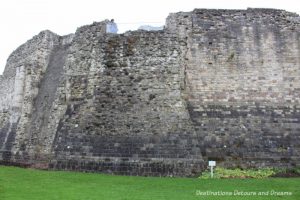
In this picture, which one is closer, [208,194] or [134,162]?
[208,194]

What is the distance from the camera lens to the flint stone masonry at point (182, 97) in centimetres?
1733

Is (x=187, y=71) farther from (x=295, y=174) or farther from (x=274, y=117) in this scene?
(x=295, y=174)

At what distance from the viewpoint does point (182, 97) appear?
1867 centimetres

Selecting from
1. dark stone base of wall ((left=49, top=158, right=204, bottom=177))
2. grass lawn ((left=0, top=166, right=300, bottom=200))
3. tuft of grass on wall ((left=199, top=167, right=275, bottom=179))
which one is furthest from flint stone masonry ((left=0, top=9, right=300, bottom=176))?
grass lawn ((left=0, top=166, right=300, bottom=200))

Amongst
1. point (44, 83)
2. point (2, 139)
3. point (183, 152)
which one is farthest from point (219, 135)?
point (2, 139)

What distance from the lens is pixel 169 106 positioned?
59.9 ft

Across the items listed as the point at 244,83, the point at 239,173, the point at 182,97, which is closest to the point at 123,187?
the point at 239,173

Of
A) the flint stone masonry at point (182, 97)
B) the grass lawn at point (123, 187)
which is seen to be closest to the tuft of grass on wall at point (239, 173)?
the flint stone masonry at point (182, 97)

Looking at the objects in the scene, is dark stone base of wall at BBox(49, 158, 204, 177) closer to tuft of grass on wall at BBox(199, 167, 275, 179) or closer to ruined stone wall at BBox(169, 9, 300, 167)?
tuft of grass on wall at BBox(199, 167, 275, 179)

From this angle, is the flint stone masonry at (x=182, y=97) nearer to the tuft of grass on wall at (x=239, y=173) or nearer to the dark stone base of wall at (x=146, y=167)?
the dark stone base of wall at (x=146, y=167)

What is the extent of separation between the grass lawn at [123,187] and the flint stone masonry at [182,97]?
144cm

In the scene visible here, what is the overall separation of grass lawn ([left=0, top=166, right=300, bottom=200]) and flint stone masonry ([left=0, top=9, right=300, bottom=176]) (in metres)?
1.44

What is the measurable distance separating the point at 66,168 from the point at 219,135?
6234 millimetres

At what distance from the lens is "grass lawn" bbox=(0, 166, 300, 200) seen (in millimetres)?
12016
